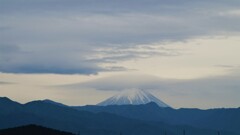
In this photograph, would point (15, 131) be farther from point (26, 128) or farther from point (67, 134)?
point (67, 134)

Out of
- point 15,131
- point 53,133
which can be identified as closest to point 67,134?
point 53,133

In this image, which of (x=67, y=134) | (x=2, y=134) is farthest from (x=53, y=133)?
(x=2, y=134)

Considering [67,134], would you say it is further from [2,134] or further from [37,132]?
[2,134]

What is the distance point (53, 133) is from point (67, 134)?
7.86 ft

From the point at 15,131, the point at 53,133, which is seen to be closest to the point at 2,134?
the point at 15,131

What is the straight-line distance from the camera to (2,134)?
9238 centimetres

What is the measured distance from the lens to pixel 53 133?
314ft

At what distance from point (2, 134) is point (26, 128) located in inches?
174

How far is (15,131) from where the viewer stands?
94312 millimetres

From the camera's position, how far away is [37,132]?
311 ft

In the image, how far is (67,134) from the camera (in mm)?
96188

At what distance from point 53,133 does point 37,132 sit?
2.70m

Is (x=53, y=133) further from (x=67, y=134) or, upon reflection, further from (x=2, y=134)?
(x=2, y=134)

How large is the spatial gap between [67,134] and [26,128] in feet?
22.8
